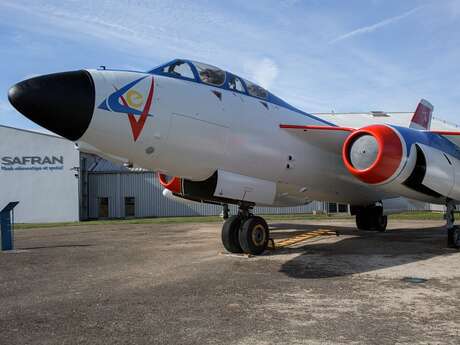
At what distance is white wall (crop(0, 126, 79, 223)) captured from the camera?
29016 mm

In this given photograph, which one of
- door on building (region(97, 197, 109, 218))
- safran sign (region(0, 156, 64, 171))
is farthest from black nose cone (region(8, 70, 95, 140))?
door on building (region(97, 197, 109, 218))

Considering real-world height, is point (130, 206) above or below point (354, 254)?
above

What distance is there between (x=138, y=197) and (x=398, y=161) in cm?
2619

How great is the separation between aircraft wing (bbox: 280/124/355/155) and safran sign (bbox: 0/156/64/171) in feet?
79.3

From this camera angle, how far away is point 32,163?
29.4 m

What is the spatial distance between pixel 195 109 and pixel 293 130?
268cm

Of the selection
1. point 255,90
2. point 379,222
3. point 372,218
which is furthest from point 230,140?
point 379,222

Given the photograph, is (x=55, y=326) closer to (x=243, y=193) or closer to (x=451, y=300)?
(x=451, y=300)

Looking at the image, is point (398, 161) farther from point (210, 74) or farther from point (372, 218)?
point (372, 218)

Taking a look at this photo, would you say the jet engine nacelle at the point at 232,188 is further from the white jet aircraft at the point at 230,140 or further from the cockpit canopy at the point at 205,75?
the cockpit canopy at the point at 205,75

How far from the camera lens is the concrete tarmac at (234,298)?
3699 millimetres

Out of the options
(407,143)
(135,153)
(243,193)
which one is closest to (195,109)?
(135,153)

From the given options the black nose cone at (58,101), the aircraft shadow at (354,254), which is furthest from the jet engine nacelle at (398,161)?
the black nose cone at (58,101)

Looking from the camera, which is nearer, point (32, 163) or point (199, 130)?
point (199, 130)
